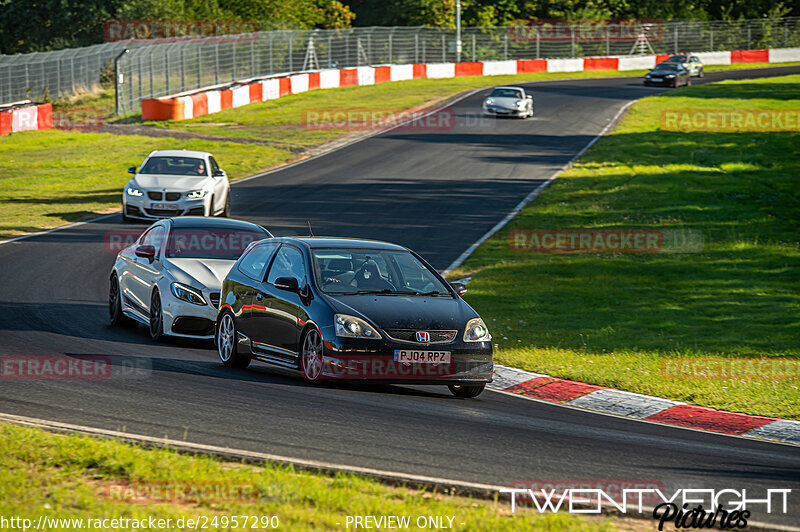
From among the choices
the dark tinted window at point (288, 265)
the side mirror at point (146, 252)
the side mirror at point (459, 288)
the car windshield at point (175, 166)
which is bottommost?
the side mirror at point (459, 288)

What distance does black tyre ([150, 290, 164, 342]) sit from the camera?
493 inches

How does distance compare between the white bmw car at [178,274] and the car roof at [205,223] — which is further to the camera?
the car roof at [205,223]

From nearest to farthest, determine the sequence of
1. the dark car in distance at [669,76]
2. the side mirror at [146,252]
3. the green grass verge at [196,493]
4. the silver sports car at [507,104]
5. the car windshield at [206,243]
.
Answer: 1. the green grass verge at [196,493]
2. the side mirror at [146,252]
3. the car windshield at [206,243]
4. the silver sports car at [507,104]
5. the dark car in distance at [669,76]

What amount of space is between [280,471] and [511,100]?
3908cm

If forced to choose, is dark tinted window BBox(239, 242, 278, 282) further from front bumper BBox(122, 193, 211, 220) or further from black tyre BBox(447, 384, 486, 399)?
front bumper BBox(122, 193, 211, 220)

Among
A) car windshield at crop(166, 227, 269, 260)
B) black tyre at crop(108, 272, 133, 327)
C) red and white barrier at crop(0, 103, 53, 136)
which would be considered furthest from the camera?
red and white barrier at crop(0, 103, 53, 136)

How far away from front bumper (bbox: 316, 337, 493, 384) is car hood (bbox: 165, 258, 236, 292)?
333 cm

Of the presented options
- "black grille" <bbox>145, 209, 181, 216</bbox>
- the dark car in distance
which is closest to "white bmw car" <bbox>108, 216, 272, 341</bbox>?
"black grille" <bbox>145, 209, 181, 216</bbox>

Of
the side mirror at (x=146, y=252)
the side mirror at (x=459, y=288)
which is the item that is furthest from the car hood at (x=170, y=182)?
the side mirror at (x=459, y=288)

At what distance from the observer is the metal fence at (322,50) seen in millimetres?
48375

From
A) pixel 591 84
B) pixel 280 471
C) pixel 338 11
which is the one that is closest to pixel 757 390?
pixel 280 471

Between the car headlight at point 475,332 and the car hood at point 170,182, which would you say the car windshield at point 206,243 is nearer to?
the car headlight at point 475,332

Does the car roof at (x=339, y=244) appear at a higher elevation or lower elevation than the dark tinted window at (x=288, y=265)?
higher

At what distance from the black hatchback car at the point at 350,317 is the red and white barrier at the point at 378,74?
34.1m
